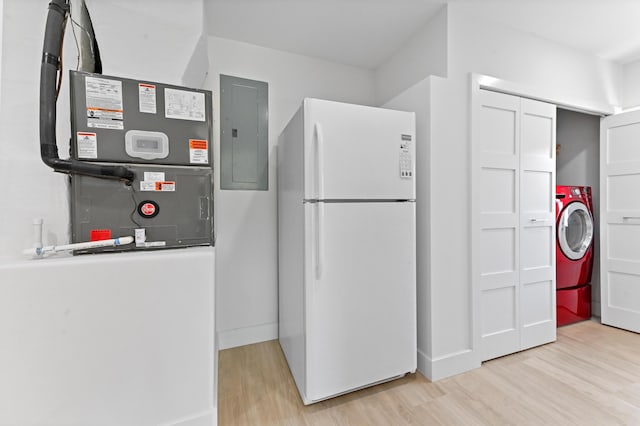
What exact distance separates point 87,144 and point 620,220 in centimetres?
406

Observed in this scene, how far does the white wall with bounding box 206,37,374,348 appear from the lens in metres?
2.26

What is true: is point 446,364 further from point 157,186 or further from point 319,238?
point 157,186

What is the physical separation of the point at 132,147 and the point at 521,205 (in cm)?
258

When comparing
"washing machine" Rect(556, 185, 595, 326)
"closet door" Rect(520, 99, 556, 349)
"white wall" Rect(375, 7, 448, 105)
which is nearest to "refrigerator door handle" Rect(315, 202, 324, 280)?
"white wall" Rect(375, 7, 448, 105)

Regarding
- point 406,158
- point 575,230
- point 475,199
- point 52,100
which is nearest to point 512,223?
point 475,199

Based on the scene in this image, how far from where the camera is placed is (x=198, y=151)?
4.22 feet

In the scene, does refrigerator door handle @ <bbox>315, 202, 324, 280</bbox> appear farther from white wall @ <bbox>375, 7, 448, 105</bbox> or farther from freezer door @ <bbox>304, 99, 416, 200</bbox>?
white wall @ <bbox>375, 7, 448, 105</bbox>

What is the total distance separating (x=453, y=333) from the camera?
1.86 metres

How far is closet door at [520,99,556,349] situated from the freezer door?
3.70 feet

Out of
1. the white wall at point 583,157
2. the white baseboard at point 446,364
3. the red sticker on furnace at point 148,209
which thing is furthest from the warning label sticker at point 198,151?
the white wall at point 583,157

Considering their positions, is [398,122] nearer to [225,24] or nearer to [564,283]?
[225,24]

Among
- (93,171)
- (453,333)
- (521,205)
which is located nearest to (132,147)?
(93,171)

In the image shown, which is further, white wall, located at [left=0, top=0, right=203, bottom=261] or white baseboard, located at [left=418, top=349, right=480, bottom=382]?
white baseboard, located at [left=418, top=349, right=480, bottom=382]

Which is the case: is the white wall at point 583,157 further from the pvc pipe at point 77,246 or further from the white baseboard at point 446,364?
the pvc pipe at point 77,246
